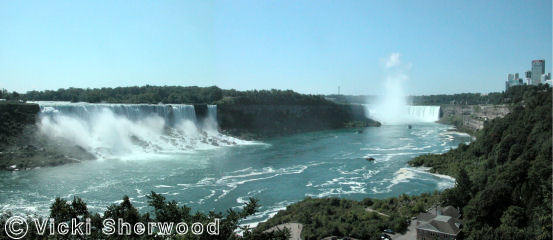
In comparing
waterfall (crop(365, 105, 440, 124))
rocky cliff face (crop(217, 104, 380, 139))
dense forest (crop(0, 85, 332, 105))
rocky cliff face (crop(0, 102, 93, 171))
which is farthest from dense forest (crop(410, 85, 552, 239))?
waterfall (crop(365, 105, 440, 124))

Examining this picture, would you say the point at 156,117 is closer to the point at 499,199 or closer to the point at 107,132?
the point at 107,132

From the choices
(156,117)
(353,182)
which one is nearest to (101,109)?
(156,117)

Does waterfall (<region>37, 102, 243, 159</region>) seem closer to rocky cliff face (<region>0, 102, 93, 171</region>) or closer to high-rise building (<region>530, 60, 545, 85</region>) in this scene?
rocky cliff face (<region>0, 102, 93, 171</region>)

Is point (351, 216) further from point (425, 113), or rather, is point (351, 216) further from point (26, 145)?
point (425, 113)

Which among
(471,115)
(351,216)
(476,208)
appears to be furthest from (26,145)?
(471,115)

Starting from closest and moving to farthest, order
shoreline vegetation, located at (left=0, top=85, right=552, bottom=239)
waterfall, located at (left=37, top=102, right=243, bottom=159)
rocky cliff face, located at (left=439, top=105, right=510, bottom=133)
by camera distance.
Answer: shoreline vegetation, located at (left=0, top=85, right=552, bottom=239) < waterfall, located at (left=37, top=102, right=243, bottom=159) < rocky cliff face, located at (left=439, top=105, right=510, bottom=133)

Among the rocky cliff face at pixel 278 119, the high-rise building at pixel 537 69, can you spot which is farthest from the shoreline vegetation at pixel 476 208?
the high-rise building at pixel 537 69

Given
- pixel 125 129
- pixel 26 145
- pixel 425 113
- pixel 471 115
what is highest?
pixel 471 115

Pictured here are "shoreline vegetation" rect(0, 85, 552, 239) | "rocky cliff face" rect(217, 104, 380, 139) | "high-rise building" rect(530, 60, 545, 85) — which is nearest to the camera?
"shoreline vegetation" rect(0, 85, 552, 239)
